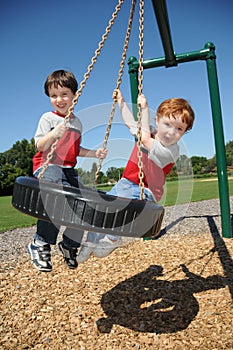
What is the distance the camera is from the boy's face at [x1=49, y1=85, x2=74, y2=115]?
258cm

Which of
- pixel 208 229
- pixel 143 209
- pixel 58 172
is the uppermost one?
pixel 58 172

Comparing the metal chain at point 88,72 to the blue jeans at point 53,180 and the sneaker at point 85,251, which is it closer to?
the blue jeans at point 53,180

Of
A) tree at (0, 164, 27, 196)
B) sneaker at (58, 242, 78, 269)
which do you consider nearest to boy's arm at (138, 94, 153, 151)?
sneaker at (58, 242, 78, 269)

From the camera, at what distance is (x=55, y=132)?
2221mm

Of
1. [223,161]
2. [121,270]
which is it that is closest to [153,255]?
[121,270]

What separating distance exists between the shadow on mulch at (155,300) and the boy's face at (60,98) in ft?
6.45

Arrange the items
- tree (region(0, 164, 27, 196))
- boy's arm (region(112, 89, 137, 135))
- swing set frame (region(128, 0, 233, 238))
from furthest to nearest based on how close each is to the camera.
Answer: tree (region(0, 164, 27, 196))
swing set frame (region(128, 0, 233, 238))
boy's arm (region(112, 89, 137, 135))

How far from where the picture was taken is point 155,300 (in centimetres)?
369

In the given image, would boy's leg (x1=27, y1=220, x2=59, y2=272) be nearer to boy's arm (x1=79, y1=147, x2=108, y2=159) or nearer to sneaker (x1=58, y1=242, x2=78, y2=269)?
sneaker (x1=58, y1=242, x2=78, y2=269)

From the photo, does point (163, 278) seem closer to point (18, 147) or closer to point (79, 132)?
point (79, 132)

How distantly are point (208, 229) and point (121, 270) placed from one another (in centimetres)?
291

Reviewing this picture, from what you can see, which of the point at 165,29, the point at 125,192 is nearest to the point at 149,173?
the point at 125,192

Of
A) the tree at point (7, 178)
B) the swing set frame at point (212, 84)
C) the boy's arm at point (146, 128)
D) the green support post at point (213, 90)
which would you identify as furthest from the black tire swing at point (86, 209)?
the tree at point (7, 178)

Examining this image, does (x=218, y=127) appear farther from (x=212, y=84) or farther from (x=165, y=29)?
(x=165, y=29)
